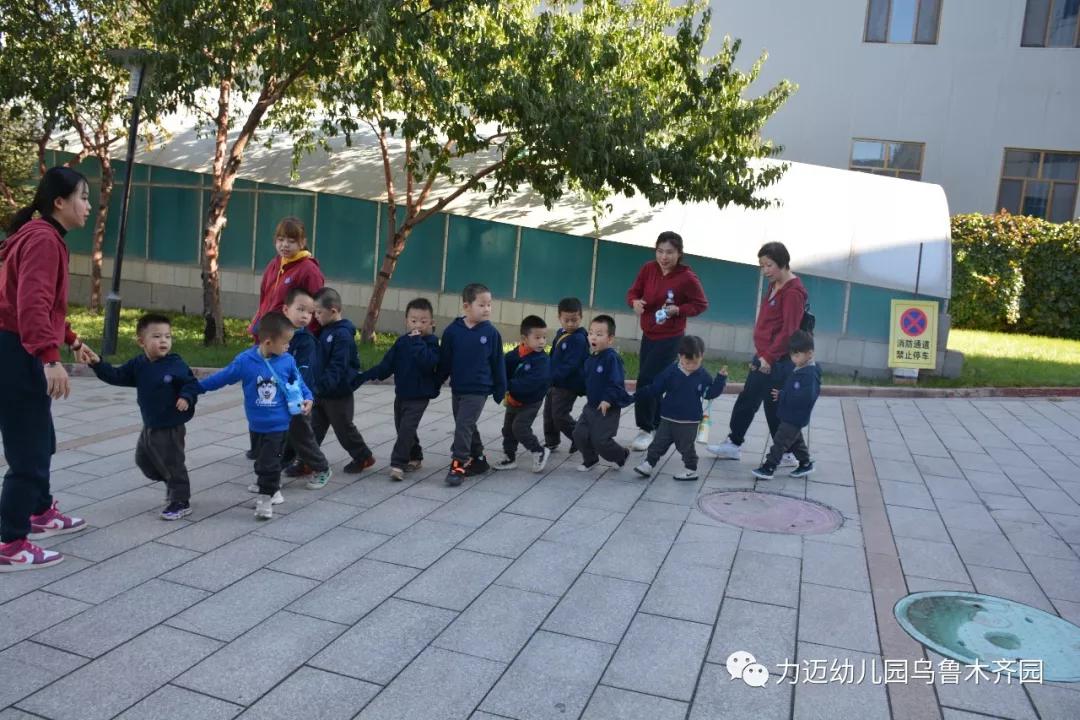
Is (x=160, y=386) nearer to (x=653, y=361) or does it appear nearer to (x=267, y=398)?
(x=267, y=398)

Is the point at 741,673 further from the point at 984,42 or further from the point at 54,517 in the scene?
the point at 984,42

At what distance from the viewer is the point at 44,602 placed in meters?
4.30

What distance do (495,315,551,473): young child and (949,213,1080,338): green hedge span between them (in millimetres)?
13795

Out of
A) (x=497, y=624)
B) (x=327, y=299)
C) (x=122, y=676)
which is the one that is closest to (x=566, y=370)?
(x=327, y=299)

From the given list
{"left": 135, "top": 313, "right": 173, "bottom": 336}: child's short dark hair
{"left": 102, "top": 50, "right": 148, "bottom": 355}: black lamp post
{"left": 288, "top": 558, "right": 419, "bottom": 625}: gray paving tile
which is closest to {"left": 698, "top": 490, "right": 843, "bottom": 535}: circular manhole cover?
{"left": 288, "top": 558, "right": 419, "bottom": 625}: gray paving tile

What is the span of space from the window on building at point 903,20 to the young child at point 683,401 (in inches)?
649

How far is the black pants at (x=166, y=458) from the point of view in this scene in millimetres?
5434

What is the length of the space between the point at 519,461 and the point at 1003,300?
14.0 m

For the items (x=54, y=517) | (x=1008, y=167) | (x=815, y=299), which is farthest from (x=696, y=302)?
(x=1008, y=167)

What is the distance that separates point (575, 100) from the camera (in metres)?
9.45

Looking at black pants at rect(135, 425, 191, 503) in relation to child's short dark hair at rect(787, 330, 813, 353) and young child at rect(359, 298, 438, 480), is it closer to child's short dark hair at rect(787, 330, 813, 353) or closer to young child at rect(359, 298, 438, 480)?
young child at rect(359, 298, 438, 480)

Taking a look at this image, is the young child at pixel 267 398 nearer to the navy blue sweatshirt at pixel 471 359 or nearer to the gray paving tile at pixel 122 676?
the navy blue sweatshirt at pixel 471 359

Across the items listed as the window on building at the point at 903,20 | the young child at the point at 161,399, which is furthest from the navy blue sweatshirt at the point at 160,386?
the window on building at the point at 903,20

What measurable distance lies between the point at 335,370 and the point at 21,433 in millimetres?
2175
